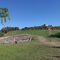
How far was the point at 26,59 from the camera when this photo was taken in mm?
6414

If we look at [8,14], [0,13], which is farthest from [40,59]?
[0,13]

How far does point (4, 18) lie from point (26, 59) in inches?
253

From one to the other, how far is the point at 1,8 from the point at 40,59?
7.83m

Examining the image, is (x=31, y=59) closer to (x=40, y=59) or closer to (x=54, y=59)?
(x=40, y=59)

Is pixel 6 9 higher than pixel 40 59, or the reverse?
pixel 6 9

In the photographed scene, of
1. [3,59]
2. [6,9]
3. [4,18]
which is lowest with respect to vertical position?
[3,59]

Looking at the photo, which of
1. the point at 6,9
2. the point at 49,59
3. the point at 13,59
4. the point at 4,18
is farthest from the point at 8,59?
the point at 6,9

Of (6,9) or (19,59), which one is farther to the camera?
(6,9)

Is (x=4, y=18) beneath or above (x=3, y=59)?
above

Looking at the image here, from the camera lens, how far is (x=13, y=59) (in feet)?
21.3

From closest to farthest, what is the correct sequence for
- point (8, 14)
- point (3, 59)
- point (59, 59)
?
point (59, 59) < point (3, 59) < point (8, 14)

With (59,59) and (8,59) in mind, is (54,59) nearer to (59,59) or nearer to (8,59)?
(59,59)

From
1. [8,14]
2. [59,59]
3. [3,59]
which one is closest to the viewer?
[59,59]

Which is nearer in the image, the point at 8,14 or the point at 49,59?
the point at 49,59
